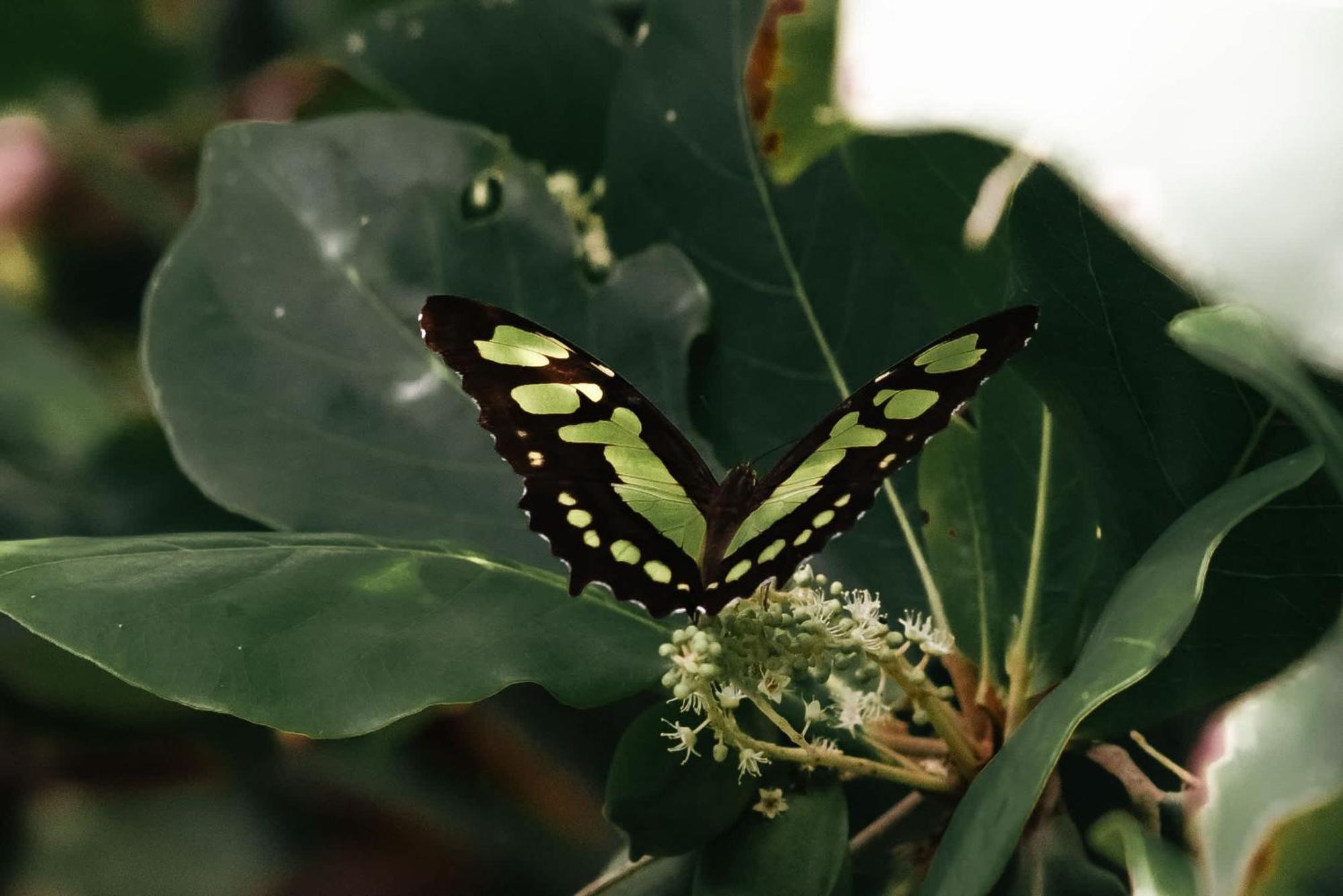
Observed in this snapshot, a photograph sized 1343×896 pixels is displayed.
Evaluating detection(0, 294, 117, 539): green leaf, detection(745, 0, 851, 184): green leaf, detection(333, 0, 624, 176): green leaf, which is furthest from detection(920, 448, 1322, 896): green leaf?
detection(0, 294, 117, 539): green leaf

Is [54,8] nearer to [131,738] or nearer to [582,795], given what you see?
[131,738]

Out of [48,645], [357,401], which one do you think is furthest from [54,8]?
[357,401]

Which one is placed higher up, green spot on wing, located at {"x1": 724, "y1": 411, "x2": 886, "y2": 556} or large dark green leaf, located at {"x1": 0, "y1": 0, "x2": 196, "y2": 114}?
large dark green leaf, located at {"x1": 0, "y1": 0, "x2": 196, "y2": 114}

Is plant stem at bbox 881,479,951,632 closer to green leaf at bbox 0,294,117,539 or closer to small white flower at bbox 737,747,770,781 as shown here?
small white flower at bbox 737,747,770,781

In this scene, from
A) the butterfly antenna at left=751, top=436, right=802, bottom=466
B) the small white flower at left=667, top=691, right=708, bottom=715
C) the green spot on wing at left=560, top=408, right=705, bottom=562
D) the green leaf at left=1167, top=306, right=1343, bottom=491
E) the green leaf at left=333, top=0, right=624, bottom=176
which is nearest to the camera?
the green leaf at left=1167, top=306, right=1343, bottom=491

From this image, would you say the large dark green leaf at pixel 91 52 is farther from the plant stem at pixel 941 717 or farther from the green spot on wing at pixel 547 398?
the plant stem at pixel 941 717

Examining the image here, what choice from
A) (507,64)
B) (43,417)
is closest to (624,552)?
(507,64)
